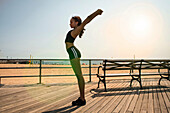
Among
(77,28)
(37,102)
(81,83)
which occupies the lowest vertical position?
(37,102)

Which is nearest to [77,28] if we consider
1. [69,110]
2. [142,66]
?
[69,110]

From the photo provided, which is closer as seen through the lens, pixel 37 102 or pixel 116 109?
pixel 116 109

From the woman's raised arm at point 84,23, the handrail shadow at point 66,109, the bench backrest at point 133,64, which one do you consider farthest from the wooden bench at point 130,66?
the woman's raised arm at point 84,23

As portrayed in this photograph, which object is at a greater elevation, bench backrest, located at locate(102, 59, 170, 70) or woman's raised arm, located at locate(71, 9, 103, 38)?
woman's raised arm, located at locate(71, 9, 103, 38)

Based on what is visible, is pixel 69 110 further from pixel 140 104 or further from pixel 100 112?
pixel 140 104

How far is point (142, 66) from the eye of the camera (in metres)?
5.19

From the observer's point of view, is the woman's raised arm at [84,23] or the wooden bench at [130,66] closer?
the woman's raised arm at [84,23]

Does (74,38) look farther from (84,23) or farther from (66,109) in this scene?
(66,109)

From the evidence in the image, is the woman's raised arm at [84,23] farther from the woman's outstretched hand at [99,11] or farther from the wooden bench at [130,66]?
the wooden bench at [130,66]

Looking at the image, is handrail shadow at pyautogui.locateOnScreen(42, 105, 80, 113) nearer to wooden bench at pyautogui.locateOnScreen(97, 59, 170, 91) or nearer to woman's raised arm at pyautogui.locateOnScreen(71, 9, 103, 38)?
woman's raised arm at pyautogui.locateOnScreen(71, 9, 103, 38)

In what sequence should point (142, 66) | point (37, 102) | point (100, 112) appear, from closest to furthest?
point (100, 112)
point (37, 102)
point (142, 66)

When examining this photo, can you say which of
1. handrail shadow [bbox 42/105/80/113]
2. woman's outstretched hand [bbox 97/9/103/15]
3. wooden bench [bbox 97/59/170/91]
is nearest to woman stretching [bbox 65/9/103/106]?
woman's outstretched hand [bbox 97/9/103/15]

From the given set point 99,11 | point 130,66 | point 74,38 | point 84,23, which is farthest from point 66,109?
point 130,66

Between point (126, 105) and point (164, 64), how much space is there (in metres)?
3.25
